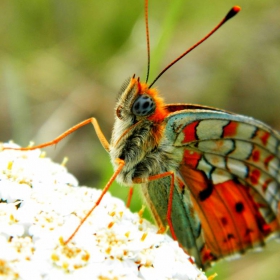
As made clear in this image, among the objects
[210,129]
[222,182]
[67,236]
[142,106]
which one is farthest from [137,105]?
[67,236]

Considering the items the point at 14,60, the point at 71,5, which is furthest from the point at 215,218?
the point at 71,5

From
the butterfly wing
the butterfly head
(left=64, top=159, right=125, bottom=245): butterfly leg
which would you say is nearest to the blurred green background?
the butterfly wing

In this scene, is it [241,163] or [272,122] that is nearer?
[241,163]

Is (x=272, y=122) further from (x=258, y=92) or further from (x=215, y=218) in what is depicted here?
(x=215, y=218)

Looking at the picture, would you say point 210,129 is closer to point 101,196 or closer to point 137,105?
point 137,105

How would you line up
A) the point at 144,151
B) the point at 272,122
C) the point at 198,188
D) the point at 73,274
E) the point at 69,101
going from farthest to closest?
the point at 272,122
the point at 69,101
the point at 198,188
the point at 144,151
the point at 73,274

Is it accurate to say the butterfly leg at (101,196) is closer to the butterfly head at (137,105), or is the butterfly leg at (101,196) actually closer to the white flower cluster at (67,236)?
the white flower cluster at (67,236)
